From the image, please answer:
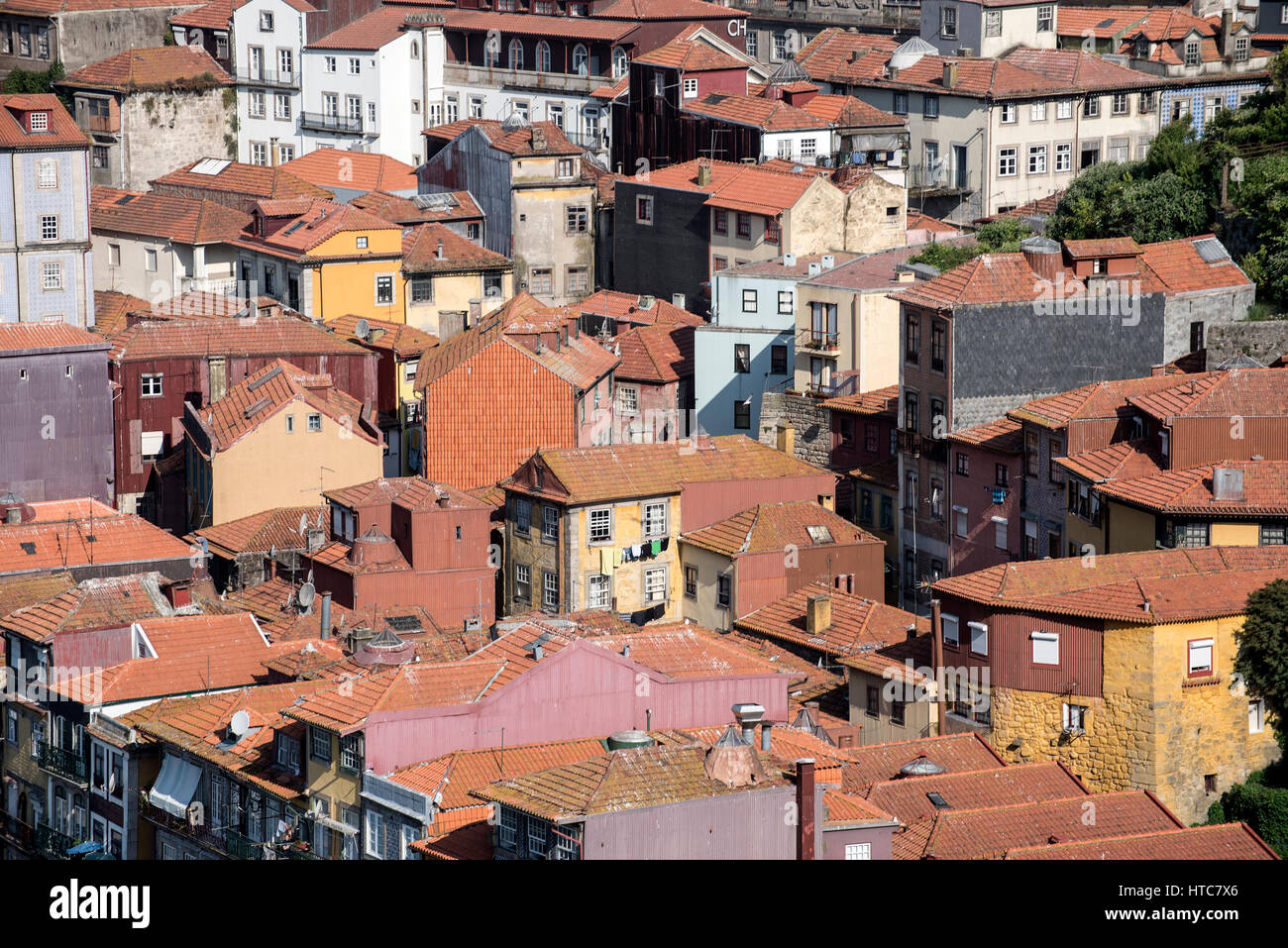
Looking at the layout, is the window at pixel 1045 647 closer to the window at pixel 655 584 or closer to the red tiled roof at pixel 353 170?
the window at pixel 655 584

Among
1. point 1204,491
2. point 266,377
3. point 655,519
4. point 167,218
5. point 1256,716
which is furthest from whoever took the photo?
point 167,218

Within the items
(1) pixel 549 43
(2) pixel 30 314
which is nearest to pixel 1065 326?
(2) pixel 30 314

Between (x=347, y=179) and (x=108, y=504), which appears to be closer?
(x=108, y=504)

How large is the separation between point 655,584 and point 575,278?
3314 centimetres

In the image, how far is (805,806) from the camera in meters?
38.2

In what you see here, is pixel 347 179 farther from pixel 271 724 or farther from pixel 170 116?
pixel 271 724

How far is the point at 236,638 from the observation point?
2304 inches

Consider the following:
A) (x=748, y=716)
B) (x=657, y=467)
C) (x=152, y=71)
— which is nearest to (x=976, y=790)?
(x=748, y=716)

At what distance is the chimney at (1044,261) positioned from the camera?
6725 cm

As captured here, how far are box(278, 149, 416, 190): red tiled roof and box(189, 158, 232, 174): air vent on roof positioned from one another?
296 centimetres

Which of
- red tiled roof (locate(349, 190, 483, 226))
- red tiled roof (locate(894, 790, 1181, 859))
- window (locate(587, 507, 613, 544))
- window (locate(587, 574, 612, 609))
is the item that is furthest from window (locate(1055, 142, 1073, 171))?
red tiled roof (locate(894, 790, 1181, 859))

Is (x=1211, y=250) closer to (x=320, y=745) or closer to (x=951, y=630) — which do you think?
(x=951, y=630)

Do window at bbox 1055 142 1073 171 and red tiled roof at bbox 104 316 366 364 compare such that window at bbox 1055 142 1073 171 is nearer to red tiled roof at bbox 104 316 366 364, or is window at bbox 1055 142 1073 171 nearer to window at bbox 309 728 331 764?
red tiled roof at bbox 104 316 366 364

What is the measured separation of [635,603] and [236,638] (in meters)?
13.9
